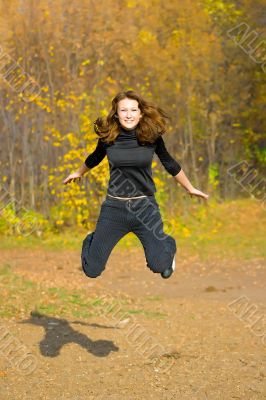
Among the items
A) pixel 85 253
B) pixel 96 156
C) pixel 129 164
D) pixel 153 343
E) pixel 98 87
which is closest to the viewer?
pixel 129 164

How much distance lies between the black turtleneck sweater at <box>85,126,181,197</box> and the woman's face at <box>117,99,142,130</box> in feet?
0.20

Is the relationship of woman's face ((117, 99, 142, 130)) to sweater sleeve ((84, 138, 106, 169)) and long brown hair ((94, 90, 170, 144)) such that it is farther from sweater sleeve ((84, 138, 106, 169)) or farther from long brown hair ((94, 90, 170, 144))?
sweater sleeve ((84, 138, 106, 169))

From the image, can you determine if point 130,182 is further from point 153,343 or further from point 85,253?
point 153,343

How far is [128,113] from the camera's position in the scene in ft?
17.7

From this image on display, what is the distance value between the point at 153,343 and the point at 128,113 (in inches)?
115

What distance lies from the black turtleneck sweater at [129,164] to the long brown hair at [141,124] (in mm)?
55

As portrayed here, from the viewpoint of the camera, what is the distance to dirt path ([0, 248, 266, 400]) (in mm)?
5773

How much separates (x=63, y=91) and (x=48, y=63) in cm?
70

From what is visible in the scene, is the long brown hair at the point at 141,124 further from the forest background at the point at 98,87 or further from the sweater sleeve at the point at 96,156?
the forest background at the point at 98,87

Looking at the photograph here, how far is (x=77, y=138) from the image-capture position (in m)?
15.2

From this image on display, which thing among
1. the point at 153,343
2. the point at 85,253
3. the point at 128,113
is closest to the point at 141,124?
the point at 128,113

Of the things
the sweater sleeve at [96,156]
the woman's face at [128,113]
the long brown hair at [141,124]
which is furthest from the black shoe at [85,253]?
the woman's face at [128,113]

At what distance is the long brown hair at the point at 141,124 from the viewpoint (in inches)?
212

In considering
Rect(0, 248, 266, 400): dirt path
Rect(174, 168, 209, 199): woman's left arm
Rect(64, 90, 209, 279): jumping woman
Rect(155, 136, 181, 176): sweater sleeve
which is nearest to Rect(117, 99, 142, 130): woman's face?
Rect(64, 90, 209, 279): jumping woman
